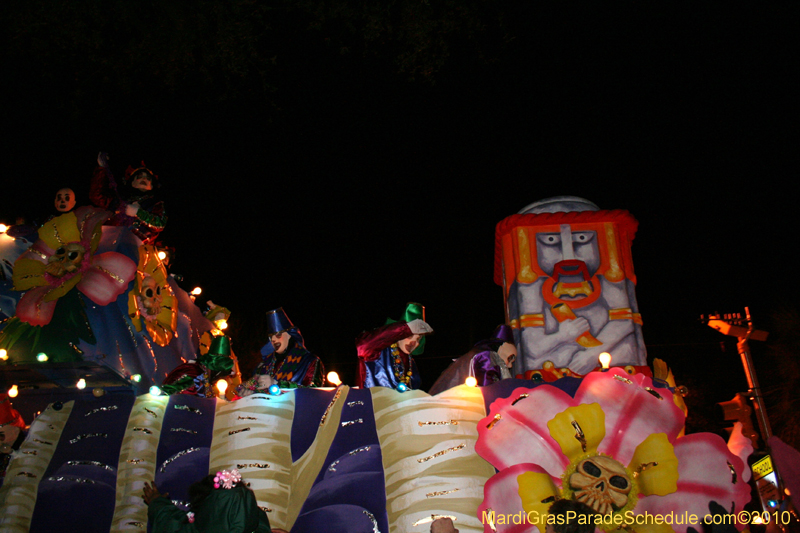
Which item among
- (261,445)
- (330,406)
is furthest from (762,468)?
(261,445)

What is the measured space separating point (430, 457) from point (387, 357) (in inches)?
57.5

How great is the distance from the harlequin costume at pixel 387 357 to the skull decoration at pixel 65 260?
2862 millimetres

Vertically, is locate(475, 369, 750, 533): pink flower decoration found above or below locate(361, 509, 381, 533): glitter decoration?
above

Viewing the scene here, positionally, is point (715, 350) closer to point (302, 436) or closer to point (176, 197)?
→ point (176, 197)

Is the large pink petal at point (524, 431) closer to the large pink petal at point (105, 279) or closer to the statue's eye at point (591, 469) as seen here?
the statue's eye at point (591, 469)

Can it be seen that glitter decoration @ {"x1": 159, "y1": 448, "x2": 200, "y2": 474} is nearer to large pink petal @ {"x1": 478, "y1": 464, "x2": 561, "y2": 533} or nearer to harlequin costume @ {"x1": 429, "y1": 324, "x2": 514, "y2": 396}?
large pink petal @ {"x1": 478, "y1": 464, "x2": 561, "y2": 533}

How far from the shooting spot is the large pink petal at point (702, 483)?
11.5ft

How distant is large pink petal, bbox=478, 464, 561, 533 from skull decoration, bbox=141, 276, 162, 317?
414 cm

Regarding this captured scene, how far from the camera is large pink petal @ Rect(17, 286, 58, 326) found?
17.8 feet

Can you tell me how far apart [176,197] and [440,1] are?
6156mm

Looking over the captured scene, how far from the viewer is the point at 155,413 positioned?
13.5 ft

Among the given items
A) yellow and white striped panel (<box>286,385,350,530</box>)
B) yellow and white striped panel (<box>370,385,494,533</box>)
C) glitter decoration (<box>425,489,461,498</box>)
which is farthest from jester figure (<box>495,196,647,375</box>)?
yellow and white striped panel (<box>286,385,350,530</box>)

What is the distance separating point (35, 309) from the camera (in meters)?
5.45

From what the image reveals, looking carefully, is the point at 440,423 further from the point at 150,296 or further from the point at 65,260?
the point at 65,260
